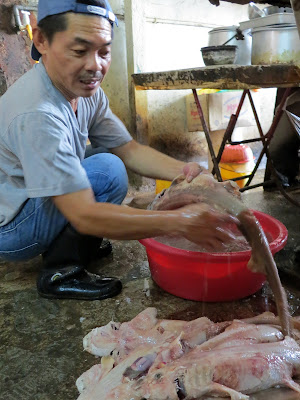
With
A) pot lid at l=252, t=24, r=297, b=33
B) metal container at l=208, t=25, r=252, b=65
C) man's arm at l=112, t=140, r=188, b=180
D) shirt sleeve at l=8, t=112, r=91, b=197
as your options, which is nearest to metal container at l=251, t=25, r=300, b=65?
pot lid at l=252, t=24, r=297, b=33

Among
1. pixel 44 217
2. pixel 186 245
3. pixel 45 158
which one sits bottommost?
pixel 186 245

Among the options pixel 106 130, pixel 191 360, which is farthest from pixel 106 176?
pixel 191 360

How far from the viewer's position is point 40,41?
1.92 m

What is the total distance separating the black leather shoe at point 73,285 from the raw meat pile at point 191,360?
0.43m

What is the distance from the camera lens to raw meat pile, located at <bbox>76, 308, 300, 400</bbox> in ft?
4.77

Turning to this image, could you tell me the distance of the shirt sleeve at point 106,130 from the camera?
264cm

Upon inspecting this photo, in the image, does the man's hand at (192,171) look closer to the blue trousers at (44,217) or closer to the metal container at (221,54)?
the blue trousers at (44,217)

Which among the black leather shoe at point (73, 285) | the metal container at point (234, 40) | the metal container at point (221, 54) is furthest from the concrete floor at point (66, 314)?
the metal container at point (234, 40)

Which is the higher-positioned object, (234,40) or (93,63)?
(234,40)

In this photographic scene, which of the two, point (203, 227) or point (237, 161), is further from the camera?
point (237, 161)

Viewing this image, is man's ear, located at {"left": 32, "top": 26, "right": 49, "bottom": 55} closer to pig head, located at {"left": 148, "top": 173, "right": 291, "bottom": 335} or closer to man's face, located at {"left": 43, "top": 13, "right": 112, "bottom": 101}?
man's face, located at {"left": 43, "top": 13, "right": 112, "bottom": 101}

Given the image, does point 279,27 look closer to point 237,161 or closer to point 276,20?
point 276,20

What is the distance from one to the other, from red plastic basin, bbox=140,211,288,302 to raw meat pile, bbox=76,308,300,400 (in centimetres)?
32

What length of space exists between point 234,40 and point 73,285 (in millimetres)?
2998
